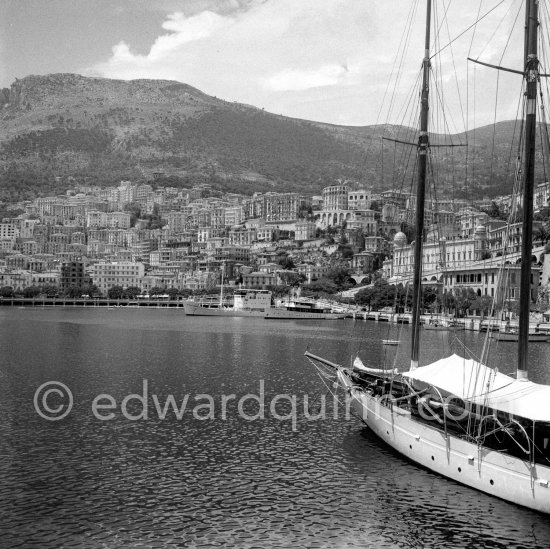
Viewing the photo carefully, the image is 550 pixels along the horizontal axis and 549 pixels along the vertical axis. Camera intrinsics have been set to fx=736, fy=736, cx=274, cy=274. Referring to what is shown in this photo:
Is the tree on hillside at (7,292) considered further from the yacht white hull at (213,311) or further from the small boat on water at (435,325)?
the small boat on water at (435,325)

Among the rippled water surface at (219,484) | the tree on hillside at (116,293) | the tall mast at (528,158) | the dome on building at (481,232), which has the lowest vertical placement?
the rippled water surface at (219,484)

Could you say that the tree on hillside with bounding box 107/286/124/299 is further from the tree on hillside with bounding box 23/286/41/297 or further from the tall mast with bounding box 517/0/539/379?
the tall mast with bounding box 517/0/539/379

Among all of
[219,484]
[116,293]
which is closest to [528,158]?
[219,484]

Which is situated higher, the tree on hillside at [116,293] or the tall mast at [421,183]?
the tall mast at [421,183]

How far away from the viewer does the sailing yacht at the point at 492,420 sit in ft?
62.5

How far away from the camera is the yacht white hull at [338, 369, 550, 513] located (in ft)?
61.2

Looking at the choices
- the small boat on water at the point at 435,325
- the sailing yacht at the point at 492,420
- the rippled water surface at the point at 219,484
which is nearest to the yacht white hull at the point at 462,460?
the sailing yacht at the point at 492,420

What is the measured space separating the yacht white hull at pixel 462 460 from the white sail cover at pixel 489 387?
131 centimetres

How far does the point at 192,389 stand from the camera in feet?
128

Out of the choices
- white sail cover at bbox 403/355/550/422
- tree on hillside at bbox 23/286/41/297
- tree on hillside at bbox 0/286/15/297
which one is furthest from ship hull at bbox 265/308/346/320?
white sail cover at bbox 403/355/550/422

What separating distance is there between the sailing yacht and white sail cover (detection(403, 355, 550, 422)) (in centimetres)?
3

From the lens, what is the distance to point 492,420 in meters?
21.6

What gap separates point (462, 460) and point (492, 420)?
1639 mm

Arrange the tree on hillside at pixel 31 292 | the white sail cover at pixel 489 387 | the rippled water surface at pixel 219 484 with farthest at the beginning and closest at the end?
the tree on hillside at pixel 31 292, the white sail cover at pixel 489 387, the rippled water surface at pixel 219 484
